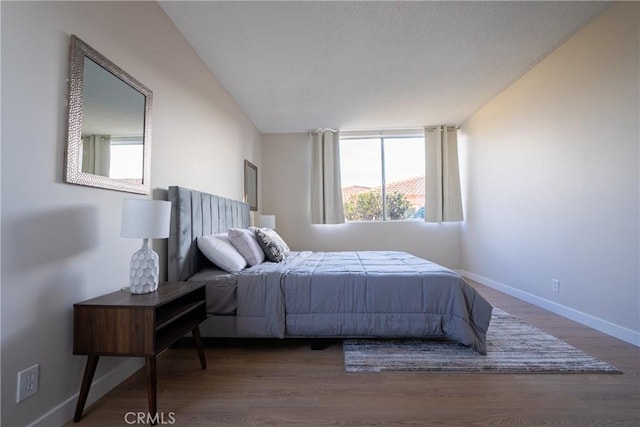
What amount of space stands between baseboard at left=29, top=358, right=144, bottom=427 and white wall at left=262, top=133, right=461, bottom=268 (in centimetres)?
349

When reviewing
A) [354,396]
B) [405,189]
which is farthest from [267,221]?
[354,396]

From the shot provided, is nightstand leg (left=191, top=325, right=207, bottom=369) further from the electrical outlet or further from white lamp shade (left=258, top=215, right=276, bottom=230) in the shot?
white lamp shade (left=258, top=215, right=276, bottom=230)

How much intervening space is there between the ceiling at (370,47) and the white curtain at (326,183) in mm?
1014

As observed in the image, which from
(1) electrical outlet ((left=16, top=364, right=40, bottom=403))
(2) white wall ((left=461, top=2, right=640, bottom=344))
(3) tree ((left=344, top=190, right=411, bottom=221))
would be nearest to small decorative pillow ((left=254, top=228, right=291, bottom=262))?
(1) electrical outlet ((left=16, top=364, right=40, bottom=403))

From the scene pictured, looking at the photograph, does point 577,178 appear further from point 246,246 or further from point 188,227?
point 188,227

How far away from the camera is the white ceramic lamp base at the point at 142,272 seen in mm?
1612

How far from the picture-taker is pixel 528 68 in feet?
10.6

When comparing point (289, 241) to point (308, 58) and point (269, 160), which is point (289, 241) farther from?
point (308, 58)

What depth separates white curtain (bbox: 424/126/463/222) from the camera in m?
5.06

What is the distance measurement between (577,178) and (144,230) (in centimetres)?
356

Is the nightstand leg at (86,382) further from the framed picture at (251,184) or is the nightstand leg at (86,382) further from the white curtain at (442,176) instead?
the white curtain at (442,176)

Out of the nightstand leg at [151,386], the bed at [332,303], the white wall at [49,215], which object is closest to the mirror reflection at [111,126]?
the white wall at [49,215]

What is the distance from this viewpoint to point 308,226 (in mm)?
5258

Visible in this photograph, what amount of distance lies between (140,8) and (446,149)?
15.4ft
